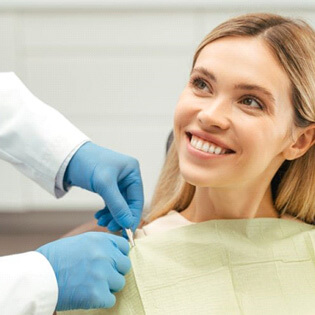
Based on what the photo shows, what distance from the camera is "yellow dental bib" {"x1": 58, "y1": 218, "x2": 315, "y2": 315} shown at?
135 centimetres

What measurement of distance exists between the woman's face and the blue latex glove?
19 centimetres

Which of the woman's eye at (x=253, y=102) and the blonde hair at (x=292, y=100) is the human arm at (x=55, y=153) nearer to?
the blonde hair at (x=292, y=100)

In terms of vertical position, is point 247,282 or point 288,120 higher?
point 288,120

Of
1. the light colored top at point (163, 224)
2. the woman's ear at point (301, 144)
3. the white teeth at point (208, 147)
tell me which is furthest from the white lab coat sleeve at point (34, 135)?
the woman's ear at point (301, 144)

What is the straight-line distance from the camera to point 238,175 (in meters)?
1.39

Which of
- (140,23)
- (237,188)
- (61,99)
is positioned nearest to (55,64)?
(61,99)

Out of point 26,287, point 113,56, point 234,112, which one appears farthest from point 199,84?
point 113,56

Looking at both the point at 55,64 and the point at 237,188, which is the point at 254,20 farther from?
the point at 55,64

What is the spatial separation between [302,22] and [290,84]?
0.18 m

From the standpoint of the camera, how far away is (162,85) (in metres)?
3.12

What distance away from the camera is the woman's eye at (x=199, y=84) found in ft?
4.65

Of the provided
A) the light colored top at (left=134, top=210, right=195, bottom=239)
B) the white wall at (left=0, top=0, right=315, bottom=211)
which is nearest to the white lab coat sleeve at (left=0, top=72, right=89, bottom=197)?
the light colored top at (left=134, top=210, right=195, bottom=239)

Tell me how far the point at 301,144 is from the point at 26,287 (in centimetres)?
70

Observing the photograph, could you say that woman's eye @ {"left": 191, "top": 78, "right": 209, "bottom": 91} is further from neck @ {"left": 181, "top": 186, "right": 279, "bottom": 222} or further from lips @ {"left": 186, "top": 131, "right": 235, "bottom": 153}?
neck @ {"left": 181, "top": 186, "right": 279, "bottom": 222}
